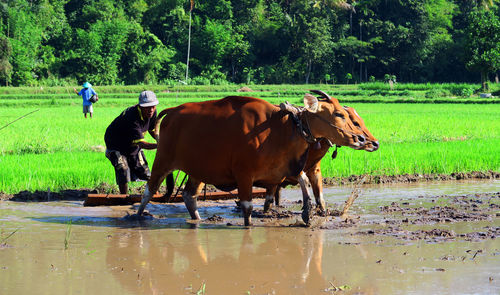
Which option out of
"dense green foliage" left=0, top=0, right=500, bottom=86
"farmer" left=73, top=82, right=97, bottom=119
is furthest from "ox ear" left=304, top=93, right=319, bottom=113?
"dense green foliage" left=0, top=0, right=500, bottom=86

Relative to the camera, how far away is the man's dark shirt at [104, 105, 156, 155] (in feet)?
24.8

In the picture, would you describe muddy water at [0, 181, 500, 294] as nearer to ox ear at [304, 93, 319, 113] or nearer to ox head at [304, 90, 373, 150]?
ox head at [304, 90, 373, 150]

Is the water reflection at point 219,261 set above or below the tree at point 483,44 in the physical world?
below

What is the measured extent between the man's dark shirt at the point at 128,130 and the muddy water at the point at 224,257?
0.74m

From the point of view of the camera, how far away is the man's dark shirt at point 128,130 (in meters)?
7.57

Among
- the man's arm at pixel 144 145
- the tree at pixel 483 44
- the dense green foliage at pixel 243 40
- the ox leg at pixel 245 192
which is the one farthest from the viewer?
the dense green foliage at pixel 243 40

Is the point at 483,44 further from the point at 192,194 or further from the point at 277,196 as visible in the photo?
the point at 192,194

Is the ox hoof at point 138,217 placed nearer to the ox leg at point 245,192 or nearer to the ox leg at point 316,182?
the ox leg at point 245,192

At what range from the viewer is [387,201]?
8.27 m

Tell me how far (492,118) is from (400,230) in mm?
15021

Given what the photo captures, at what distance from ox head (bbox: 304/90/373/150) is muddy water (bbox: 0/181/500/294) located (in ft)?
2.85

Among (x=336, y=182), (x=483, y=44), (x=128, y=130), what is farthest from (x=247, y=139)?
(x=483, y=44)

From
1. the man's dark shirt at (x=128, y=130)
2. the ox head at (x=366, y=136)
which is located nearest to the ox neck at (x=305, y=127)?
the ox head at (x=366, y=136)

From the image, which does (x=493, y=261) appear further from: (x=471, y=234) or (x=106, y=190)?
(x=106, y=190)
